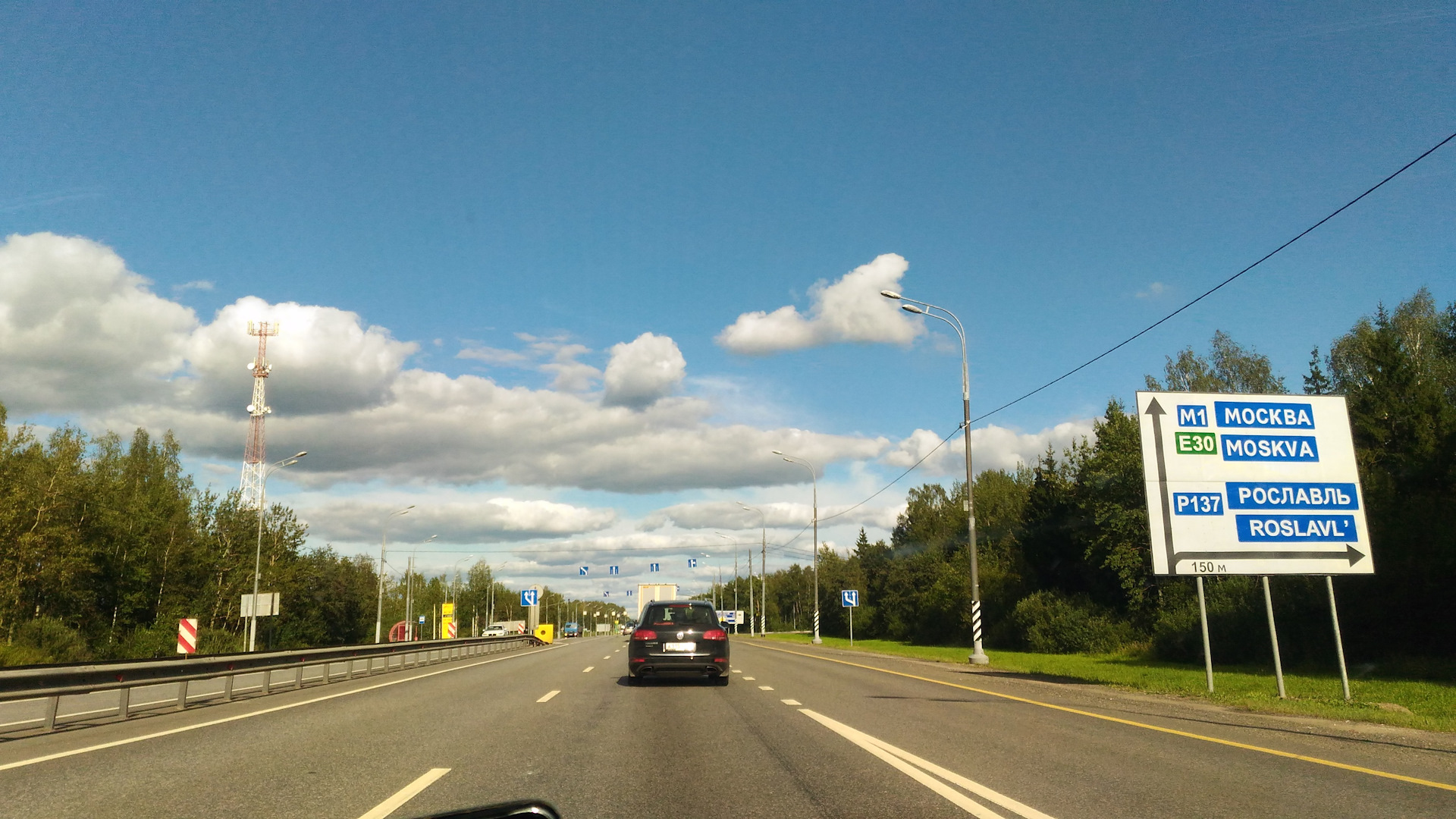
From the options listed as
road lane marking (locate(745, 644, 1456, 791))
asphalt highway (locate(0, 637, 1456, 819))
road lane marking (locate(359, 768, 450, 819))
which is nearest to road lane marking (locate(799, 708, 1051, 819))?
asphalt highway (locate(0, 637, 1456, 819))

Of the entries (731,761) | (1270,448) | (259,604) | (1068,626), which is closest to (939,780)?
(731,761)

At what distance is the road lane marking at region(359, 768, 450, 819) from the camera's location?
625cm

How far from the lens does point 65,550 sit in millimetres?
42000

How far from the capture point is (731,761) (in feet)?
28.0

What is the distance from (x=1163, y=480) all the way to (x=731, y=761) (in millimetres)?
13097

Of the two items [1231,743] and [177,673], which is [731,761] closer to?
[1231,743]

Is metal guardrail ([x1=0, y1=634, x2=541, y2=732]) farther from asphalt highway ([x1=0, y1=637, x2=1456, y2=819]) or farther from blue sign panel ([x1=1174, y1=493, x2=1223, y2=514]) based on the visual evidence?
blue sign panel ([x1=1174, y1=493, x2=1223, y2=514])

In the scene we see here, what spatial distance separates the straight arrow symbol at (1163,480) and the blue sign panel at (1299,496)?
1470 millimetres

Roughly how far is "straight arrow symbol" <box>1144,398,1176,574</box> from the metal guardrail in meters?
18.3

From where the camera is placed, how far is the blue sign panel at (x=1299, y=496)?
1738 centimetres

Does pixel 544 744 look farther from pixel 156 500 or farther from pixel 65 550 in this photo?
pixel 156 500

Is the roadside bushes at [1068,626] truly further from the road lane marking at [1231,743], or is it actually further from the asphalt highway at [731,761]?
the asphalt highway at [731,761]

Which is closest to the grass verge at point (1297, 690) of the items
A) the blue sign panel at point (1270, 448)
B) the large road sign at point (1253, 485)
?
the large road sign at point (1253, 485)

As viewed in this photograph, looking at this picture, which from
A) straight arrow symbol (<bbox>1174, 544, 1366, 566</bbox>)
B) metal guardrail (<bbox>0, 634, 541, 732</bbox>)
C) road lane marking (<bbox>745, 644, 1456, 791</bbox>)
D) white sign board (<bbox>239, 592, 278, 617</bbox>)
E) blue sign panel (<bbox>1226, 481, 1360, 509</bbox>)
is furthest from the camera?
white sign board (<bbox>239, 592, 278, 617</bbox>)
